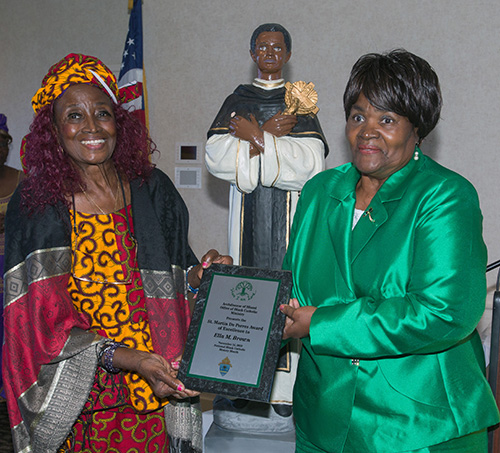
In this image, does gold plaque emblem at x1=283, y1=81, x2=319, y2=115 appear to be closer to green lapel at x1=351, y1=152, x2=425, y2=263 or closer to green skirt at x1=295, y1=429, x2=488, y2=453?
green lapel at x1=351, y1=152, x2=425, y2=263

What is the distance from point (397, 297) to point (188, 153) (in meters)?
4.11

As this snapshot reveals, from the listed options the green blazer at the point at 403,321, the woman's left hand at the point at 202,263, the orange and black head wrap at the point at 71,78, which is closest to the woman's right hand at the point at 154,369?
the woman's left hand at the point at 202,263

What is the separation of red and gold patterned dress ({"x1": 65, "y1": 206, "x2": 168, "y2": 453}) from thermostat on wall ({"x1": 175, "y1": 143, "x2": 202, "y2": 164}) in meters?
3.37

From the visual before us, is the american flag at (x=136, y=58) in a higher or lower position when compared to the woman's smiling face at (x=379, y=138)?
higher

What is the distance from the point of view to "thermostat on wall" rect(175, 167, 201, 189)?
18.1 ft

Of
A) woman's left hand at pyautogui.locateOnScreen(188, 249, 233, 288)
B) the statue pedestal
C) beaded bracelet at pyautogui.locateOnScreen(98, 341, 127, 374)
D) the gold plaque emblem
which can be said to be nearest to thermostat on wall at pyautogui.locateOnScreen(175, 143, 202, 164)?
the gold plaque emblem

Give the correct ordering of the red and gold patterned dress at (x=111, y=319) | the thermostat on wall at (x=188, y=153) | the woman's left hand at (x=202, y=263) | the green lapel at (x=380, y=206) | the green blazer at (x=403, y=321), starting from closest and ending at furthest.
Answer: the green blazer at (x=403, y=321) < the green lapel at (x=380, y=206) < the red and gold patterned dress at (x=111, y=319) < the woman's left hand at (x=202, y=263) < the thermostat on wall at (x=188, y=153)

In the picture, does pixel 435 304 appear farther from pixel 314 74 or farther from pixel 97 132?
pixel 314 74

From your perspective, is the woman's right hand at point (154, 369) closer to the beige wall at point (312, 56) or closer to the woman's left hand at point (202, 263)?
the woman's left hand at point (202, 263)

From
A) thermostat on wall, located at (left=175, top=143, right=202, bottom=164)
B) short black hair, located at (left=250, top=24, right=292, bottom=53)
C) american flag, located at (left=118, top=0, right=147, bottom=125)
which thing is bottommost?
thermostat on wall, located at (left=175, top=143, right=202, bottom=164)

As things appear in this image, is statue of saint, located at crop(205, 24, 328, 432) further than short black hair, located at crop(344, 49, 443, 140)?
Yes

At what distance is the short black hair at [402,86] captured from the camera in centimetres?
166

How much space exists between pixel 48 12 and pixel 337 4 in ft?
11.7

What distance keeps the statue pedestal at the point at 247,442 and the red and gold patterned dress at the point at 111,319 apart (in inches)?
53.4
